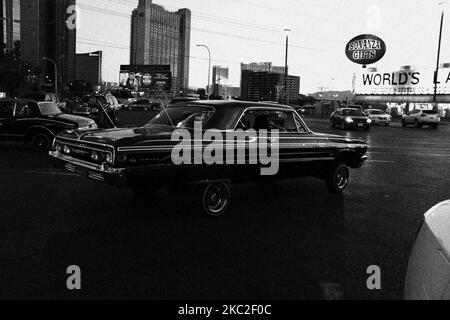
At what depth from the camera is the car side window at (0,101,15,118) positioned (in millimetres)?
13258

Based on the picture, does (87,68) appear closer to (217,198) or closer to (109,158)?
(217,198)

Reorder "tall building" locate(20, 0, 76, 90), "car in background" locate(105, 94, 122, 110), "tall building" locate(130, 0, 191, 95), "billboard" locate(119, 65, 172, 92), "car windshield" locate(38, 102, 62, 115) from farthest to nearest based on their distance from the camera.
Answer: "tall building" locate(20, 0, 76, 90) → "billboard" locate(119, 65, 172, 92) → "tall building" locate(130, 0, 191, 95) → "car in background" locate(105, 94, 122, 110) → "car windshield" locate(38, 102, 62, 115)

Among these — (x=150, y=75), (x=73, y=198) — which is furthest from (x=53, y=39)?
(x=73, y=198)

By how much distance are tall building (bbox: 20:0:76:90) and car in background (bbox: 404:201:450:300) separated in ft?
378

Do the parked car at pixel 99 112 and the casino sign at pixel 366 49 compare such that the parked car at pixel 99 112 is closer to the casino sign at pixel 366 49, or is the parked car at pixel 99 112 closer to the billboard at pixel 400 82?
the casino sign at pixel 366 49

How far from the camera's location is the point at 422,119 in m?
37.6

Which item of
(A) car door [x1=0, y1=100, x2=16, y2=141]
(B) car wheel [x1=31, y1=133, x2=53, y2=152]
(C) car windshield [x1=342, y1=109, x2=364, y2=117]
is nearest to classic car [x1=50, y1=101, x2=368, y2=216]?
(B) car wheel [x1=31, y1=133, x2=53, y2=152]

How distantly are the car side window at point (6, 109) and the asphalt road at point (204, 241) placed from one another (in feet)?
17.2

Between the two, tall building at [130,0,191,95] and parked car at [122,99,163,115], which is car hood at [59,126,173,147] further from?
tall building at [130,0,191,95]

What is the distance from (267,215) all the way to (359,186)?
3.47m

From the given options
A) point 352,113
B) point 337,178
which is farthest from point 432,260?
point 352,113

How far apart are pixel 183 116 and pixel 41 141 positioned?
320 inches

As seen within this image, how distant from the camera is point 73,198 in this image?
722 cm

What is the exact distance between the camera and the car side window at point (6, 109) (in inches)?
522
